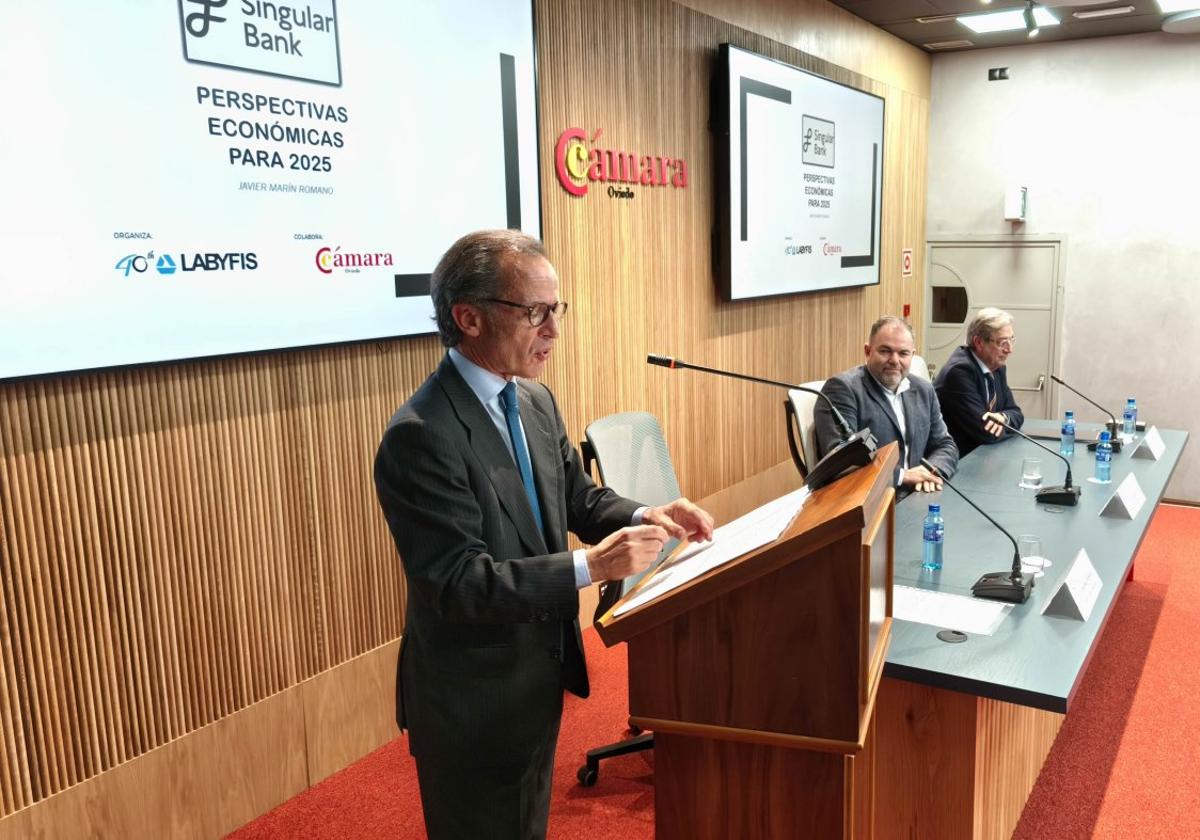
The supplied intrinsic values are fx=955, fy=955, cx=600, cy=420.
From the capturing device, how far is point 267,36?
8.46ft

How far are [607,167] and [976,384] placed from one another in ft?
6.99

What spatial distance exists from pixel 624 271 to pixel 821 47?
2.45 m

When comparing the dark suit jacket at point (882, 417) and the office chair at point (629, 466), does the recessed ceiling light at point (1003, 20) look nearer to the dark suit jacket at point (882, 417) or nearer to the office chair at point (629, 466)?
the dark suit jacket at point (882, 417)

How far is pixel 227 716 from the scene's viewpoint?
271cm

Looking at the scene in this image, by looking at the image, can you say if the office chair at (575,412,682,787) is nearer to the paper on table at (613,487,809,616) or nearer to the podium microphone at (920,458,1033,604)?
the podium microphone at (920,458,1033,604)

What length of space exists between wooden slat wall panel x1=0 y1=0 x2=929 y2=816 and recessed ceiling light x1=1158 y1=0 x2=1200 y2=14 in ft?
8.58

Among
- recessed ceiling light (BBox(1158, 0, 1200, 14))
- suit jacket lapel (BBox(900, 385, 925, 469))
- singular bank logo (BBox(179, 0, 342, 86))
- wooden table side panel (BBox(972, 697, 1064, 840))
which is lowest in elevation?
wooden table side panel (BBox(972, 697, 1064, 840))

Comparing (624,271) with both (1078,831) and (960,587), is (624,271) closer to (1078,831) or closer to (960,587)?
(960,587)

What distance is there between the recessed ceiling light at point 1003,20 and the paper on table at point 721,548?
5459 millimetres

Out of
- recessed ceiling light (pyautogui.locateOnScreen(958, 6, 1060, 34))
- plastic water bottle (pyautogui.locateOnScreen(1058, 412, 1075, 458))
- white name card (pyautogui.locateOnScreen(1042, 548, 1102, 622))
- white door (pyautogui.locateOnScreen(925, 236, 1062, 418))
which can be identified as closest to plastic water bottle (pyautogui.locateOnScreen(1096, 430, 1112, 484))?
plastic water bottle (pyautogui.locateOnScreen(1058, 412, 1075, 458))

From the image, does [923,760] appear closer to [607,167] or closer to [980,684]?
[980,684]

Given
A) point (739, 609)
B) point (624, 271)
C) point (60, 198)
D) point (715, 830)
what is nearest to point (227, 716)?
point (60, 198)

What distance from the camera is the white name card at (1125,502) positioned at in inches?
124

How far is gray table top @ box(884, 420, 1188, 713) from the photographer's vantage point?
1.96 metres
